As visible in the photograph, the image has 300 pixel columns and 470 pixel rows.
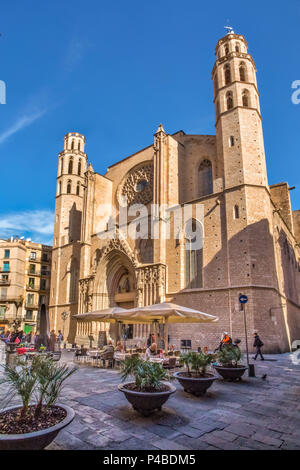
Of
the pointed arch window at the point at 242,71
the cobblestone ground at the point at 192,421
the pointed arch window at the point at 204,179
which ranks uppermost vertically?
the pointed arch window at the point at 242,71

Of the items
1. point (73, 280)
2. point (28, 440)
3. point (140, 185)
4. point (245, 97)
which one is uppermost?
point (245, 97)

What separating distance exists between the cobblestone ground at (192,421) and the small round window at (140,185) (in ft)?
68.6

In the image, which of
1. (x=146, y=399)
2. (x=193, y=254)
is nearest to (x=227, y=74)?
(x=193, y=254)

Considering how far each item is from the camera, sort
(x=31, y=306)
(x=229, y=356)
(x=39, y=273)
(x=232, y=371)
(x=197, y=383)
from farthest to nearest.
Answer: (x=39, y=273) → (x=31, y=306) → (x=229, y=356) → (x=232, y=371) → (x=197, y=383)

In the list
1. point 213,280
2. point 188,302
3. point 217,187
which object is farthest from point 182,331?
point 217,187

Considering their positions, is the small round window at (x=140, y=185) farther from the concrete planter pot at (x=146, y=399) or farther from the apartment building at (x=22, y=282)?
the concrete planter pot at (x=146, y=399)

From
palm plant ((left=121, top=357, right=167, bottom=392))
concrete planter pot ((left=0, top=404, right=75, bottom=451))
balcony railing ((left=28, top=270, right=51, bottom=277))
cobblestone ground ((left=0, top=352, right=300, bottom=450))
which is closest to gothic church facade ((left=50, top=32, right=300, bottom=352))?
cobblestone ground ((left=0, top=352, right=300, bottom=450))

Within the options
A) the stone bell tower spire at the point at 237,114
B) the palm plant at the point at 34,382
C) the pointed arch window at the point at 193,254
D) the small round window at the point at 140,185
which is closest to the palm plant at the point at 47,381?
the palm plant at the point at 34,382

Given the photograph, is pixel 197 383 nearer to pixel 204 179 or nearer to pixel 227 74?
pixel 204 179

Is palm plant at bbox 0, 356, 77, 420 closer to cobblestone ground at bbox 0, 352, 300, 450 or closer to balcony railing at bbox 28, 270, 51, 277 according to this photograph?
cobblestone ground at bbox 0, 352, 300, 450

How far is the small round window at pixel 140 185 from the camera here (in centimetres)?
2728

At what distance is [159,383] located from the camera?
5.33 metres

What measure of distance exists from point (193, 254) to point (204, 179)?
6.80 m

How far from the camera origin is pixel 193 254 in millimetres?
19984
